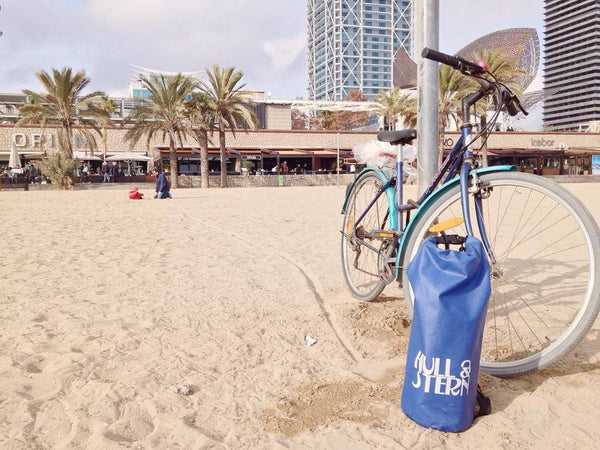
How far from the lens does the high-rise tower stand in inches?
5443

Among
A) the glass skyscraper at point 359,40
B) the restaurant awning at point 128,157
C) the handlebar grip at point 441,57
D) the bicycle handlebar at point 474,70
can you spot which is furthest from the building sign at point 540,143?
the glass skyscraper at point 359,40

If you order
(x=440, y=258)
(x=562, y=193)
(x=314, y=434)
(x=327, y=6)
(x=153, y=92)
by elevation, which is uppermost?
(x=327, y=6)

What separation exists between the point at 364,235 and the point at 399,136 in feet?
2.87

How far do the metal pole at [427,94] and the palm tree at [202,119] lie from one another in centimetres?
2800

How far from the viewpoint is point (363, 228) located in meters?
3.92

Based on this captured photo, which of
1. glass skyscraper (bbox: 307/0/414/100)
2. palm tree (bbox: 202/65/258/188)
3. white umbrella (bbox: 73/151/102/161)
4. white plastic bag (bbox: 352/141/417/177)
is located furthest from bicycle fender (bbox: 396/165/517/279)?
glass skyscraper (bbox: 307/0/414/100)

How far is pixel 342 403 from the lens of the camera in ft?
7.36

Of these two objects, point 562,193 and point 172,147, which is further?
point 172,147

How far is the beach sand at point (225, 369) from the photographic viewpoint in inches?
77.7

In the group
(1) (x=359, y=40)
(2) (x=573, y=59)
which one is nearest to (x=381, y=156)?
(2) (x=573, y=59)

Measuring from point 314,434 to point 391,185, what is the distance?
197cm

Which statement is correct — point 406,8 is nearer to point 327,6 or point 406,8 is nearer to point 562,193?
point 327,6

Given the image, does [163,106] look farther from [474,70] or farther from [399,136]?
[474,70]

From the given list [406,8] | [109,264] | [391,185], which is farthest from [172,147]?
[406,8]
